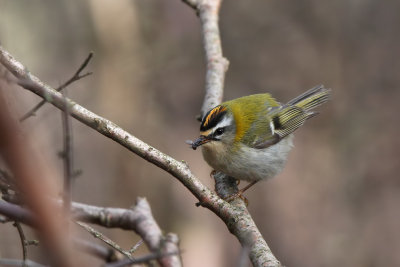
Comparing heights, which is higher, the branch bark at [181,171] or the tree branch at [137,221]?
the branch bark at [181,171]

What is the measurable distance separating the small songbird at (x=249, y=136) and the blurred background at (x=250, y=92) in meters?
3.31

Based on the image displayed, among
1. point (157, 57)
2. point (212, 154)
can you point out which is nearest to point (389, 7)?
point (157, 57)

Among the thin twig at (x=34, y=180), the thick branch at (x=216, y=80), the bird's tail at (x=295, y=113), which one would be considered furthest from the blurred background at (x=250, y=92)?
the thin twig at (x=34, y=180)

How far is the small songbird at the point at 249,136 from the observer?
156 inches

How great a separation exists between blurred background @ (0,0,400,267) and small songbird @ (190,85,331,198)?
331 cm

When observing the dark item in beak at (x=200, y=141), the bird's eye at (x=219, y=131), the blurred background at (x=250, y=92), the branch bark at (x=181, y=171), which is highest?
the blurred background at (x=250, y=92)

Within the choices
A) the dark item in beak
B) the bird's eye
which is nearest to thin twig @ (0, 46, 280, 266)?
the dark item in beak

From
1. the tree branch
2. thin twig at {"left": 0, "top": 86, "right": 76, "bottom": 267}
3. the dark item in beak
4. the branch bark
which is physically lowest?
thin twig at {"left": 0, "top": 86, "right": 76, "bottom": 267}

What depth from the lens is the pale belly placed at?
3.97 m

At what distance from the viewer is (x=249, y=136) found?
439 centimetres

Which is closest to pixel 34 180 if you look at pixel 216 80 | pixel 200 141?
pixel 200 141

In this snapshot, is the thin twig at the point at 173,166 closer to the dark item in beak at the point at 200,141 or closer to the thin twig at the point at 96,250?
the thin twig at the point at 96,250

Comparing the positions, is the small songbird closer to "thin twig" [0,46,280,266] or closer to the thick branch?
the thick branch

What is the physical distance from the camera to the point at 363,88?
8.99m
